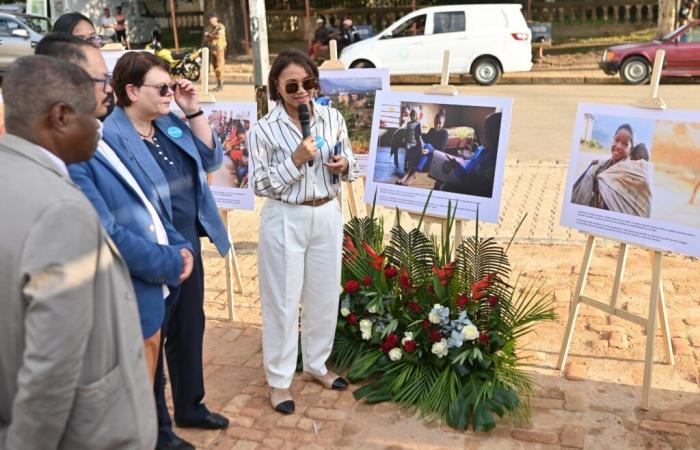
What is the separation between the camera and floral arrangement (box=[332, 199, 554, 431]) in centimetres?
401

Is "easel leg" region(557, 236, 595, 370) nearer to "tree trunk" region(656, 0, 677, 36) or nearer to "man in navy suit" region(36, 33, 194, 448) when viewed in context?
A: "man in navy suit" region(36, 33, 194, 448)

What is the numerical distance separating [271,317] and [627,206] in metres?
2.06

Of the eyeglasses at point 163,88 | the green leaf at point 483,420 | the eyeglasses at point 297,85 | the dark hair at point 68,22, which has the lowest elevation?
the green leaf at point 483,420

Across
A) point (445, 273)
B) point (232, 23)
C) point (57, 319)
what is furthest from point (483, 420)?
point (232, 23)

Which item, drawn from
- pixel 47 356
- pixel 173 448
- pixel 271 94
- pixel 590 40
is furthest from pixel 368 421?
pixel 590 40

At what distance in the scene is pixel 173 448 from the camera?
3.53 m

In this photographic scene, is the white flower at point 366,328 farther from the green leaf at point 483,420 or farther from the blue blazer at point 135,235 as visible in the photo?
the blue blazer at point 135,235

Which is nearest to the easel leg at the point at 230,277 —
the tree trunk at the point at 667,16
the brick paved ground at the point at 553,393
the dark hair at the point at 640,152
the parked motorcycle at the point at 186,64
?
the brick paved ground at the point at 553,393

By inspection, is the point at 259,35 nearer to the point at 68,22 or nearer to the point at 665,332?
the point at 68,22

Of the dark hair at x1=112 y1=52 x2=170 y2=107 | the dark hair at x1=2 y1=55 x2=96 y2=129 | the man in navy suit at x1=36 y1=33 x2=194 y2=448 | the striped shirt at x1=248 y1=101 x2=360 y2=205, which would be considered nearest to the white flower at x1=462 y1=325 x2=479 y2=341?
A: the striped shirt at x1=248 y1=101 x2=360 y2=205

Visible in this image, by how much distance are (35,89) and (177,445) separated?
2163 mm

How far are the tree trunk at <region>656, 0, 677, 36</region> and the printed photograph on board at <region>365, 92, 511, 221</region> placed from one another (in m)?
18.0

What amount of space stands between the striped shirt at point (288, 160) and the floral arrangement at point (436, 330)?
2.61ft

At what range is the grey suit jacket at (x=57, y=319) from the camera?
5.87ft
